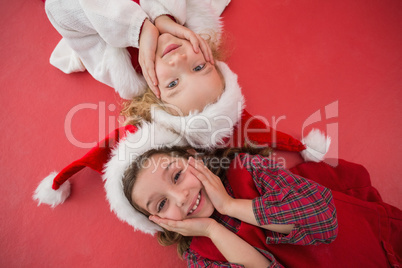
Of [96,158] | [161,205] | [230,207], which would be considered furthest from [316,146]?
[96,158]

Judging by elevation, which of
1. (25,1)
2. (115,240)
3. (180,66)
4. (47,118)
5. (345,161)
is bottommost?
(115,240)

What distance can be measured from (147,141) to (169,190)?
8.0 inches

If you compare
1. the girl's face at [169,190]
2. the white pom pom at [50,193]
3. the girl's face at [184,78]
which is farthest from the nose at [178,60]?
the white pom pom at [50,193]

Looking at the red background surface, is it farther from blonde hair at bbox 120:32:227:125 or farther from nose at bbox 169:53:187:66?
nose at bbox 169:53:187:66

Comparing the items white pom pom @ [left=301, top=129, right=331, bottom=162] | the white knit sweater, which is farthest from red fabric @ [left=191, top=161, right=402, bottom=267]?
the white knit sweater

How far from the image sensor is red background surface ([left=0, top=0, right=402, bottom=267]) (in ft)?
3.46

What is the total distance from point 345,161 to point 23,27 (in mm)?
1686

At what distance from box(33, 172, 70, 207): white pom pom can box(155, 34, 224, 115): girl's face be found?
1.91 ft

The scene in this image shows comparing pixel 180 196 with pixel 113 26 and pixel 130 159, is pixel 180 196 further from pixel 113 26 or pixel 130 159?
pixel 113 26

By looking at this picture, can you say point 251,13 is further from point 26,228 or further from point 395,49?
point 26,228

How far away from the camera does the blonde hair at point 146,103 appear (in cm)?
103

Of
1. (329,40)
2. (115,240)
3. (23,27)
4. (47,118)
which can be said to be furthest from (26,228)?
(329,40)

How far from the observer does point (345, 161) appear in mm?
1044

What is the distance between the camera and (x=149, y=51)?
945 millimetres
